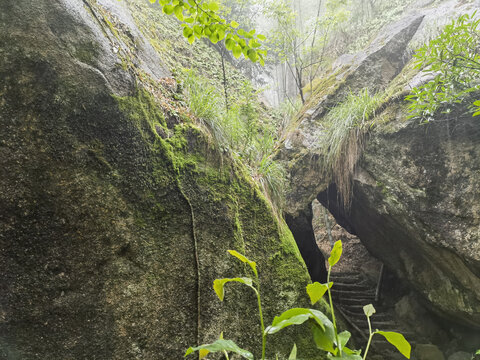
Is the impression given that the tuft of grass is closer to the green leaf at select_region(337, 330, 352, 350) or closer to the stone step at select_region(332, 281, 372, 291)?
the stone step at select_region(332, 281, 372, 291)

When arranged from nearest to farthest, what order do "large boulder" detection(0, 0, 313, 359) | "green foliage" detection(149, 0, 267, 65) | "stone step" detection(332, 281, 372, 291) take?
1. "green foliage" detection(149, 0, 267, 65)
2. "large boulder" detection(0, 0, 313, 359)
3. "stone step" detection(332, 281, 372, 291)

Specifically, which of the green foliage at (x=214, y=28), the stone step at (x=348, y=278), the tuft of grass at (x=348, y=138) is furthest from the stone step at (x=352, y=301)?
the green foliage at (x=214, y=28)

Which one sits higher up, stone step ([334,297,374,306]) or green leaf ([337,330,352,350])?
green leaf ([337,330,352,350])

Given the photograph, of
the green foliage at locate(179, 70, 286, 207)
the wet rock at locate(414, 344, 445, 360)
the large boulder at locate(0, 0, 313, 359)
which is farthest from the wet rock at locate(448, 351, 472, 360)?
the green foliage at locate(179, 70, 286, 207)

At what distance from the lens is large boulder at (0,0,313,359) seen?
56.8 inches

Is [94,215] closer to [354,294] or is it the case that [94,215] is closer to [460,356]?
[460,356]

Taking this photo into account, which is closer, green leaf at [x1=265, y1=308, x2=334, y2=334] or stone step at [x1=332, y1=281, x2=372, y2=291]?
green leaf at [x1=265, y1=308, x2=334, y2=334]

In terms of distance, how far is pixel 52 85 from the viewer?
1.64 m

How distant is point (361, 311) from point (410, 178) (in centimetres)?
394

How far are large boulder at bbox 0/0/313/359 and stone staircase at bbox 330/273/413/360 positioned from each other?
3.80 meters

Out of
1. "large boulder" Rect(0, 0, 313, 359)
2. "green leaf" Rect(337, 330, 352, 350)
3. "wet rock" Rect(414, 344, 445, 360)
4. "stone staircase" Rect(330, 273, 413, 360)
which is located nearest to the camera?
"green leaf" Rect(337, 330, 352, 350)

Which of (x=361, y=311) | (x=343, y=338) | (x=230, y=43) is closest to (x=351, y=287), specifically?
(x=361, y=311)

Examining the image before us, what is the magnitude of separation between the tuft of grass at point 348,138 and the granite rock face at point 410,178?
0.10 m

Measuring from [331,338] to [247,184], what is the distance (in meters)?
2.36
